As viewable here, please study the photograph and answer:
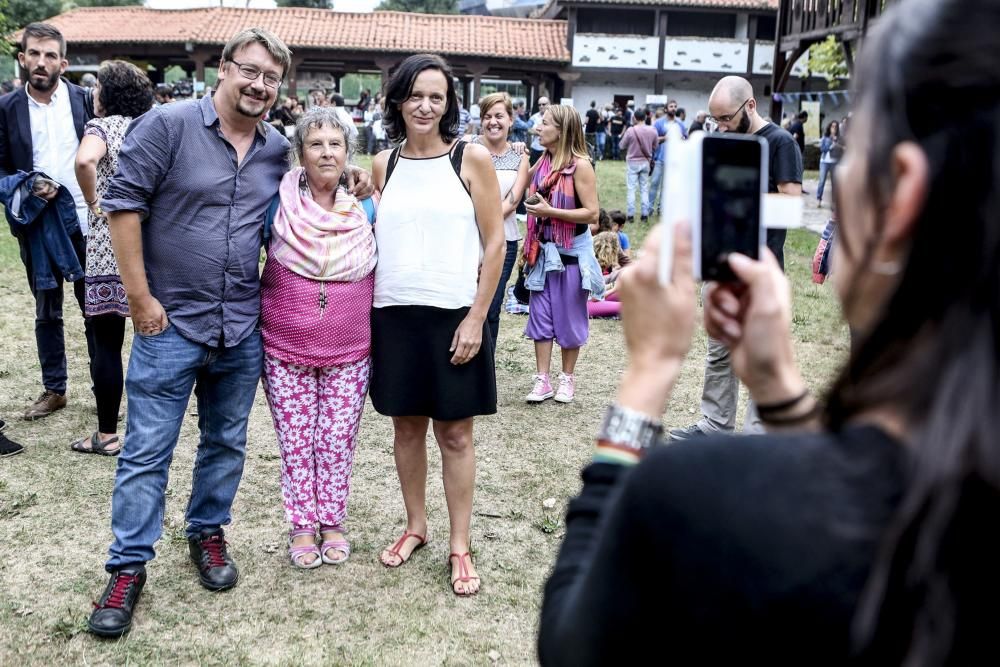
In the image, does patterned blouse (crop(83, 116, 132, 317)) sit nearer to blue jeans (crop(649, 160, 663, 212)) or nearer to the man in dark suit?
the man in dark suit

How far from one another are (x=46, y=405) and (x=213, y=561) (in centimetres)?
230

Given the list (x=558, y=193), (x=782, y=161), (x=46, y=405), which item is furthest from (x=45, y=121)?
(x=782, y=161)

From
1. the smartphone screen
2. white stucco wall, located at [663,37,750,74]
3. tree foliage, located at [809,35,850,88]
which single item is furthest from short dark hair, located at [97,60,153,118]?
white stucco wall, located at [663,37,750,74]

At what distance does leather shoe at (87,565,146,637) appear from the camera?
2967mm

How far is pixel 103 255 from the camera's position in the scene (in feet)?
13.7

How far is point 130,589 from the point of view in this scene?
10.0 ft

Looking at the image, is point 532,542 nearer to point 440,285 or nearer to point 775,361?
point 440,285

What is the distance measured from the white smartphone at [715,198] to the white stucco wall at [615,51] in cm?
3121

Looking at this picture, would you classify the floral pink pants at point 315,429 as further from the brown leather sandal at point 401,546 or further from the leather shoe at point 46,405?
the leather shoe at point 46,405

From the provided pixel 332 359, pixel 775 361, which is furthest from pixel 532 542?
pixel 775 361

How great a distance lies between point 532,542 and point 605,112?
25.4 meters

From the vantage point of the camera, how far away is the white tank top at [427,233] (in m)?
3.23

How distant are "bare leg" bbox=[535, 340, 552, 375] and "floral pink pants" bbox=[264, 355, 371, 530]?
2284 mm

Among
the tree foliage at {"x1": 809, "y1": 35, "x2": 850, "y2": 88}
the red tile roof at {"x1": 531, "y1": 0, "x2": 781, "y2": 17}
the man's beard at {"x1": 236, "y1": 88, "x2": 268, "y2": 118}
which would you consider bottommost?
the man's beard at {"x1": 236, "y1": 88, "x2": 268, "y2": 118}
